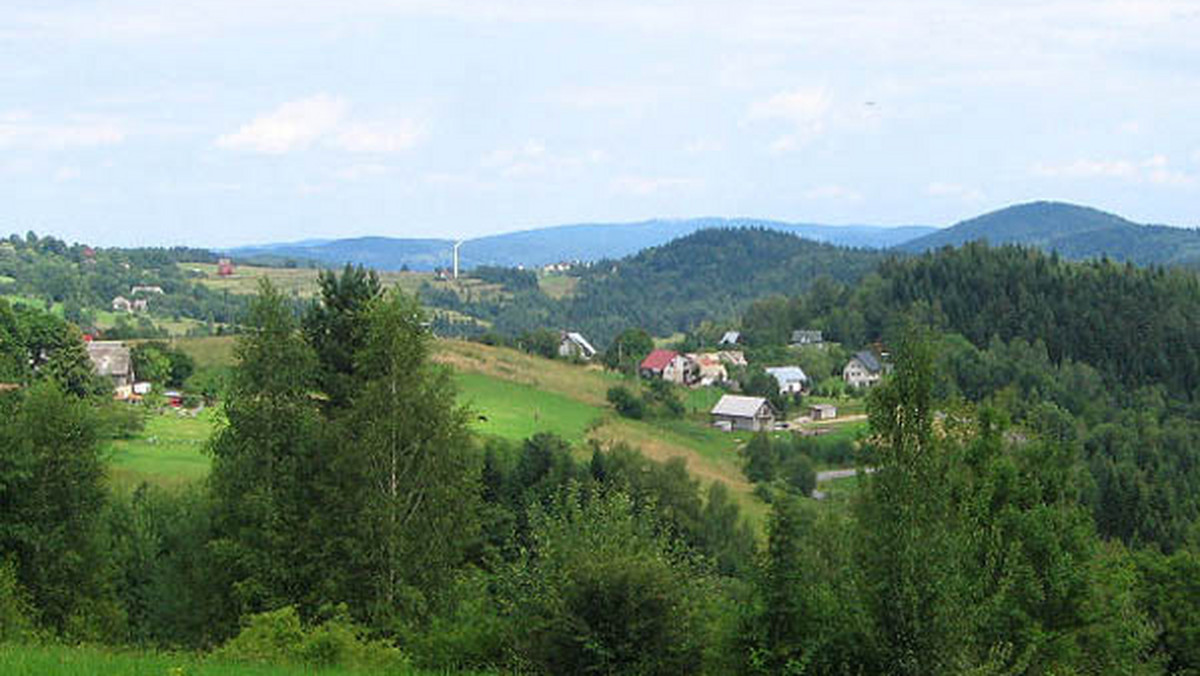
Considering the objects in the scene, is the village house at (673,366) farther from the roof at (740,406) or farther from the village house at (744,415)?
the village house at (744,415)

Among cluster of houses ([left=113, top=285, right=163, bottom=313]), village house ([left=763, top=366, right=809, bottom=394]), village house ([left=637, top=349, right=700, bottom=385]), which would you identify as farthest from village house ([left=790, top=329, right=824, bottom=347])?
cluster of houses ([left=113, top=285, right=163, bottom=313])

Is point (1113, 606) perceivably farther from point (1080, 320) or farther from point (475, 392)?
point (1080, 320)

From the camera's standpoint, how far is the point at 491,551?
20.1 m

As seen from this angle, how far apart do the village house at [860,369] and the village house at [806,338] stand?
13339 mm

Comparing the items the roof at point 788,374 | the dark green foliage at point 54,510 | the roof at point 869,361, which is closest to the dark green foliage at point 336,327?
the dark green foliage at point 54,510

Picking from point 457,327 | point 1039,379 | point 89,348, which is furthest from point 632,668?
point 457,327

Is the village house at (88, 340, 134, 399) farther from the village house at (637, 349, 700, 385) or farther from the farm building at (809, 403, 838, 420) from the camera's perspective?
the farm building at (809, 403, 838, 420)

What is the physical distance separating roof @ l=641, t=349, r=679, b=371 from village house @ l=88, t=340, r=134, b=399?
53931mm

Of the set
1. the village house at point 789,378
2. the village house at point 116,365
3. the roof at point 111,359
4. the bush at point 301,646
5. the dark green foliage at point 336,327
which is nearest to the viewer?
the bush at point 301,646

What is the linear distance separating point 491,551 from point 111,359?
Result: 190 feet

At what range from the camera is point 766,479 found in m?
67.3

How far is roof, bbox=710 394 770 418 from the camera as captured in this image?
87312 mm

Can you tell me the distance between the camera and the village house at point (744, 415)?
86.9 meters

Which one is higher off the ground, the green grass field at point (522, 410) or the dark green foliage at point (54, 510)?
the dark green foliage at point (54, 510)
